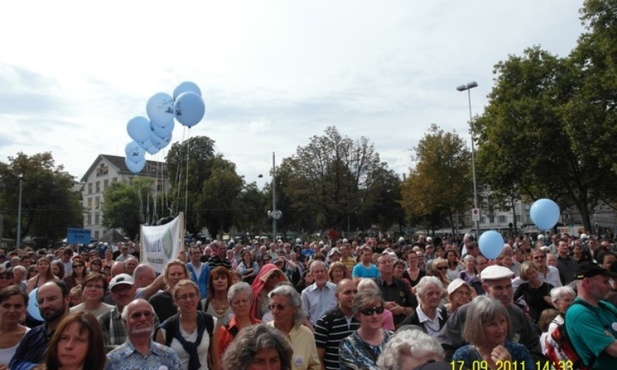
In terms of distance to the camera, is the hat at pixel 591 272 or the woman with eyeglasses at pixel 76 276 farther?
the woman with eyeglasses at pixel 76 276

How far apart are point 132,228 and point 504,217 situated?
233 ft

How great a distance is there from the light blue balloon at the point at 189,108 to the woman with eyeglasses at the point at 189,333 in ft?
29.7

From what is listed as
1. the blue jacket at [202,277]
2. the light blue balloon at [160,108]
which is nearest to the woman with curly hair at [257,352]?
the blue jacket at [202,277]

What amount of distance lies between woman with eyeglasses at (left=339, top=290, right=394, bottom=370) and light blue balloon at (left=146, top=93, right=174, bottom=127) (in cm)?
1114

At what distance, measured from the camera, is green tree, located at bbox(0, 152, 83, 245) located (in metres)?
46.5

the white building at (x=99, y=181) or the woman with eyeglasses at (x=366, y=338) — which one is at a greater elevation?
the white building at (x=99, y=181)

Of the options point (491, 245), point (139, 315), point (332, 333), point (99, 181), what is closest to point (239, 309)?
→ point (332, 333)

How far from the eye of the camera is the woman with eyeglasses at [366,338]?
3.88 meters

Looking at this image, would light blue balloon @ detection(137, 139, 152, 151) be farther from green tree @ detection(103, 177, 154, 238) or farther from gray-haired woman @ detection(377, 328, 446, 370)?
green tree @ detection(103, 177, 154, 238)

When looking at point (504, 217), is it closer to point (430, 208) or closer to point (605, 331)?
point (430, 208)

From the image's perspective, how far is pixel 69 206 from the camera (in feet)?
157

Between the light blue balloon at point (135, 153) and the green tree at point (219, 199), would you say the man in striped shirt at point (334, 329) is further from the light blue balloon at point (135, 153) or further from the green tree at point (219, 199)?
the green tree at point (219, 199)

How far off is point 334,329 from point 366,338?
73 centimetres

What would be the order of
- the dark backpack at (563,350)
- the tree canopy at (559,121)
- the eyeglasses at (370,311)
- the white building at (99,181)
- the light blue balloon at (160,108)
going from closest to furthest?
the dark backpack at (563,350) → the eyeglasses at (370,311) → the light blue balloon at (160,108) → the tree canopy at (559,121) → the white building at (99,181)
